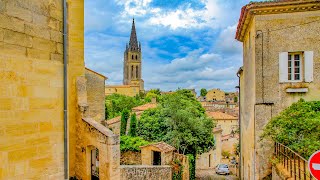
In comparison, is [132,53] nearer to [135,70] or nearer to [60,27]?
[135,70]

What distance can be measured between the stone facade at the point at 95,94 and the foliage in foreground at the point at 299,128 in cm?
1169

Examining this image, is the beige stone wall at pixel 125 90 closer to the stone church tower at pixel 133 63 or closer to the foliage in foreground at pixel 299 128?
the stone church tower at pixel 133 63

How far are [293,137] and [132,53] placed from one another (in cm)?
13237

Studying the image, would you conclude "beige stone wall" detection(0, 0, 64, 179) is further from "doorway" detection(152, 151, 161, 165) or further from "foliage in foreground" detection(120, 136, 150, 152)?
"foliage in foreground" detection(120, 136, 150, 152)

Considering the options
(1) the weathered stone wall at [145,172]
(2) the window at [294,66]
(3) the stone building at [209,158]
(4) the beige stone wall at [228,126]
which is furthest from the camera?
(4) the beige stone wall at [228,126]

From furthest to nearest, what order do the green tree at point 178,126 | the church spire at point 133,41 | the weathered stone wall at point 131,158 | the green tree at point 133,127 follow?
the church spire at point 133,41 → the green tree at point 133,127 → the green tree at point 178,126 → the weathered stone wall at point 131,158

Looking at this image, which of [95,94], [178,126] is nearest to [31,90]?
[95,94]

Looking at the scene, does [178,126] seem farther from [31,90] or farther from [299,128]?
[31,90]

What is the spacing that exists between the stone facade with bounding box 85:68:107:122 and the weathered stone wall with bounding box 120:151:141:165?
113 inches

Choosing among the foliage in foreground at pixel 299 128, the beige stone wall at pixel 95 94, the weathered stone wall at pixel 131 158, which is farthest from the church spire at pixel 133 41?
the foliage in foreground at pixel 299 128

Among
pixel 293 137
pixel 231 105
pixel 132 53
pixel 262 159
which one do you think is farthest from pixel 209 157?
pixel 132 53

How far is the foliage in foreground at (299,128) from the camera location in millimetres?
9930

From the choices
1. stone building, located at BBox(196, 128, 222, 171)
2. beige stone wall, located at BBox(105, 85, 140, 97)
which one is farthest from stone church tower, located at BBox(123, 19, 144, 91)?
stone building, located at BBox(196, 128, 222, 171)

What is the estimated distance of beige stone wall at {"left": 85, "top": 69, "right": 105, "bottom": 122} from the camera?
1978 centimetres
